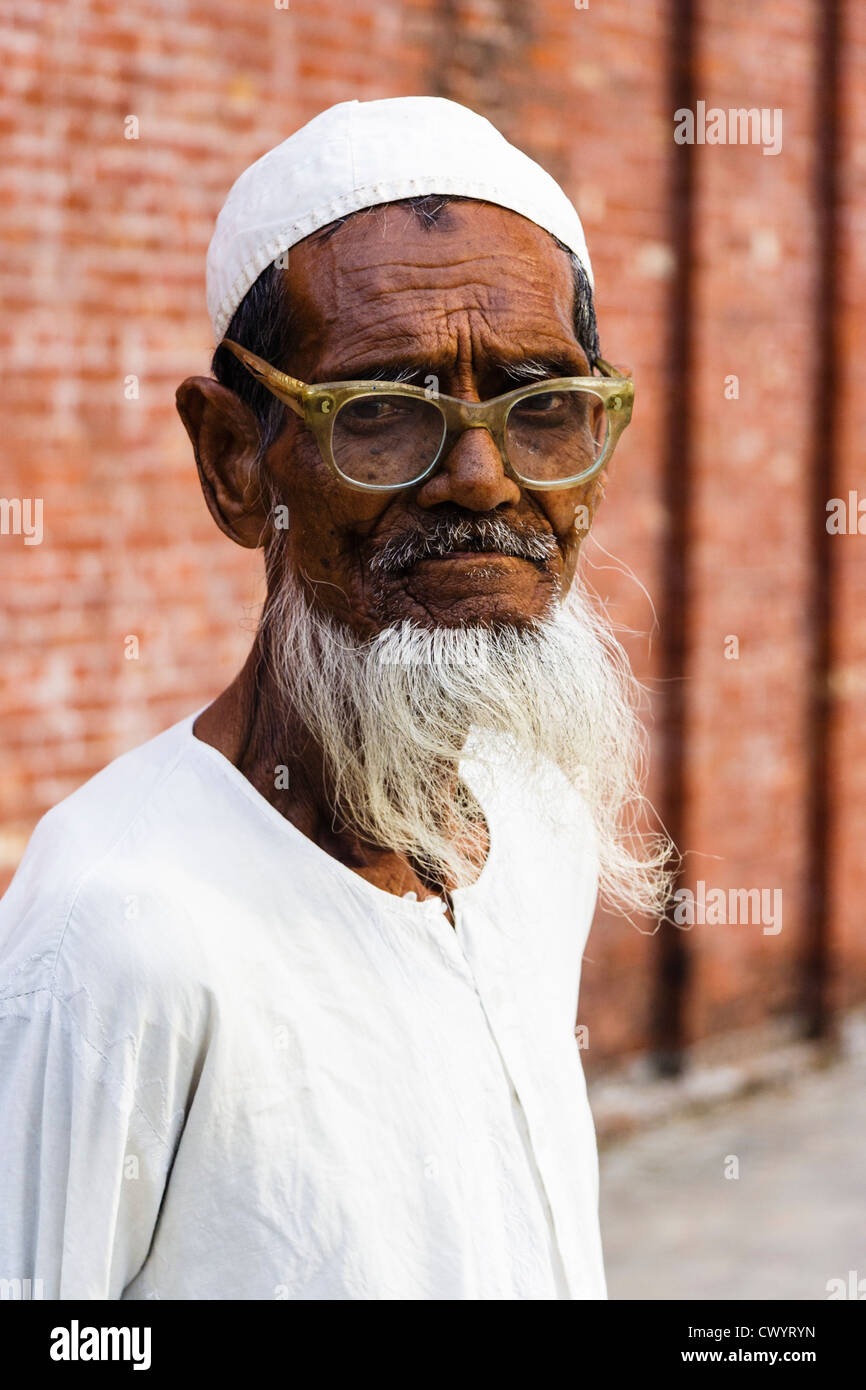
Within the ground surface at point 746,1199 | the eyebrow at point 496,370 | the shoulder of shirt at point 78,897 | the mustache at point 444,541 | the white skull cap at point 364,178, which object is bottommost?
the ground surface at point 746,1199

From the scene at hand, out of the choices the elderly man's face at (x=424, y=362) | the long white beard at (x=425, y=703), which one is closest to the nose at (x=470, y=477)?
the elderly man's face at (x=424, y=362)

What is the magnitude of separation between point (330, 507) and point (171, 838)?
1.30 ft

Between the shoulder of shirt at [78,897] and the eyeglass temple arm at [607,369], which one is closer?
the shoulder of shirt at [78,897]

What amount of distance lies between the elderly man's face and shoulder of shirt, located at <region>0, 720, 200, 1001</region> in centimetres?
29

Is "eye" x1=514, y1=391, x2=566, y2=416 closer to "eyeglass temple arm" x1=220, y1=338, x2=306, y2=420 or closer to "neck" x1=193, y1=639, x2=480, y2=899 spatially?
"eyeglass temple arm" x1=220, y1=338, x2=306, y2=420

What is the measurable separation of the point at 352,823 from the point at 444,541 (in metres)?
0.33

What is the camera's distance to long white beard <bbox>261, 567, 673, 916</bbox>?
1589mm

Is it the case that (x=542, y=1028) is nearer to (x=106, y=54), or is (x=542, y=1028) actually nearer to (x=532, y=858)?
(x=532, y=858)

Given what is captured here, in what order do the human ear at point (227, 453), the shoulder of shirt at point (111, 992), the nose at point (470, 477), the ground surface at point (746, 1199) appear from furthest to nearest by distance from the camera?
the ground surface at point (746, 1199) → the human ear at point (227, 453) → the nose at point (470, 477) → the shoulder of shirt at point (111, 992)

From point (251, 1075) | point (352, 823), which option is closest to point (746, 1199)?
point (352, 823)

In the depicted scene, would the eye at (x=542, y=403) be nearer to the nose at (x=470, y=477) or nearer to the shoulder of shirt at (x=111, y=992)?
the nose at (x=470, y=477)

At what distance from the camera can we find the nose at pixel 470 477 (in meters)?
1.55

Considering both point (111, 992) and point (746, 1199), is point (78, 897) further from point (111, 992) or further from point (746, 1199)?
point (746, 1199)

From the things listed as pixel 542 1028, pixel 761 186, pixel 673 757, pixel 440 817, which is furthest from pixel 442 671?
pixel 761 186
